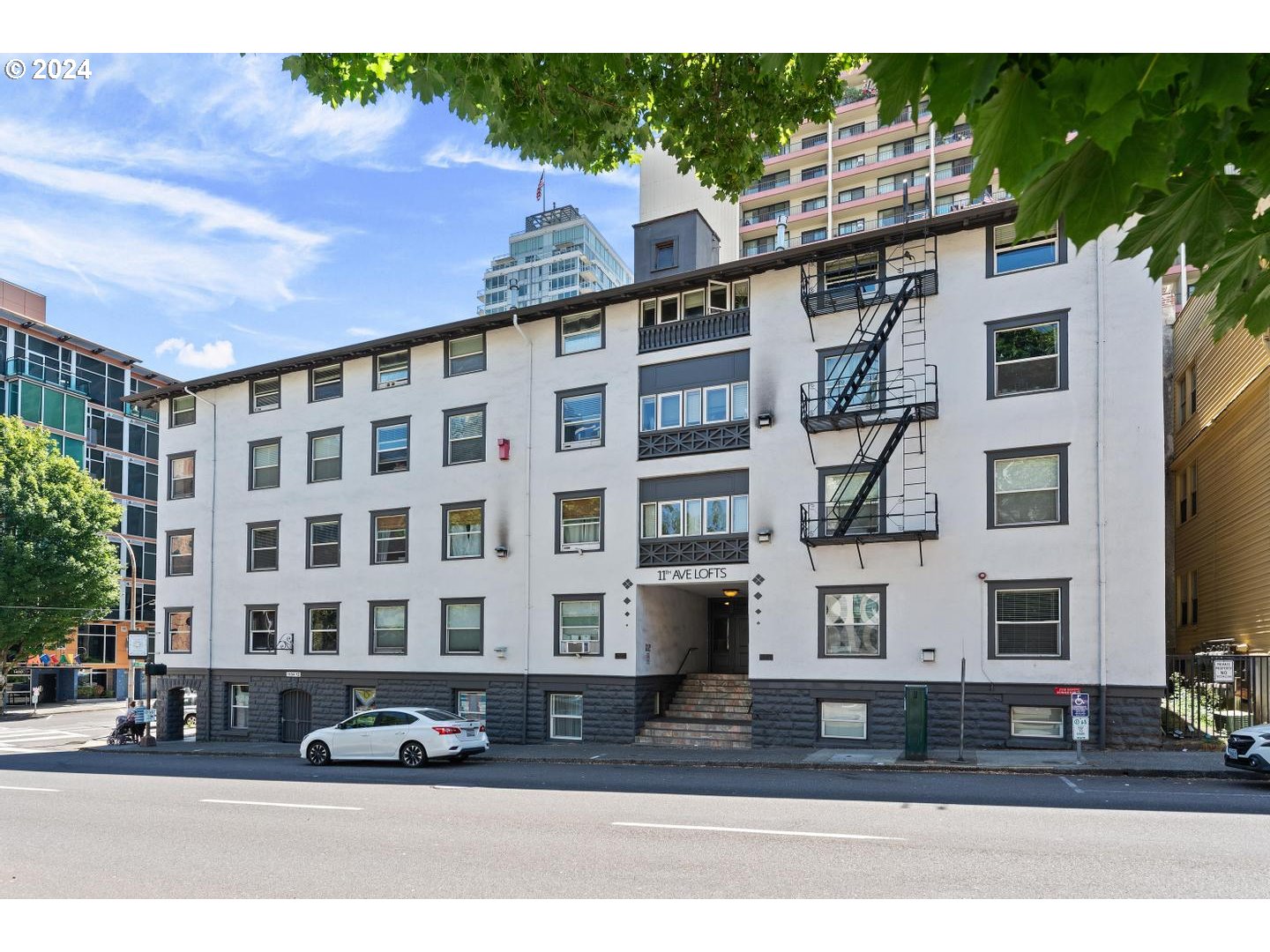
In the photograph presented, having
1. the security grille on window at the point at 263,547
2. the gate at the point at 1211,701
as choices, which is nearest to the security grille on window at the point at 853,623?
the gate at the point at 1211,701

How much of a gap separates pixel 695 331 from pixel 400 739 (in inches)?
498

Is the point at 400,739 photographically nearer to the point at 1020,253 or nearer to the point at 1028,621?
the point at 1028,621

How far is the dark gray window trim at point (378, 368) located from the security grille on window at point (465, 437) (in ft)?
7.14

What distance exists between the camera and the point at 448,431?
29.7m

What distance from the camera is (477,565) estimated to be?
28484 mm

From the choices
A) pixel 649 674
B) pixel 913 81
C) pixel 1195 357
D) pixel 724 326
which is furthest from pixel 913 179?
pixel 913 81

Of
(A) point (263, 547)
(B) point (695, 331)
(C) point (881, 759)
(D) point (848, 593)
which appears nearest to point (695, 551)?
(D) point (848, 593)

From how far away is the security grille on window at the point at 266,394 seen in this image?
3338 centimetres

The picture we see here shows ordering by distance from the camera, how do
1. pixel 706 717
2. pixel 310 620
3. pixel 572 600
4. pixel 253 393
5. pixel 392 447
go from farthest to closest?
pixel 253 393, pixel 310 620, pixel 392 447, pixel 572 600, pixel 706 717

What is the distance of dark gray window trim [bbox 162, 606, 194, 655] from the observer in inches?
1329

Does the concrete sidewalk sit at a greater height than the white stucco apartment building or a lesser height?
lesser

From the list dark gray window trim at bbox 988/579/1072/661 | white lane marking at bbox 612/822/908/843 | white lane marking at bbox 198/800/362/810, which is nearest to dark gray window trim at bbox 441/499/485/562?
white lane marking at bbox 198/800/362/810

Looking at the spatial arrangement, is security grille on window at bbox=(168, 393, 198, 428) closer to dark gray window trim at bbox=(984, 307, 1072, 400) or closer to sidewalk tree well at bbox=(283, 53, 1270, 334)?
dark gray window trim at bbox=(984, 307, 1072, 400)

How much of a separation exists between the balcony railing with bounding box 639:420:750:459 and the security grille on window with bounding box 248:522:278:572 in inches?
542
